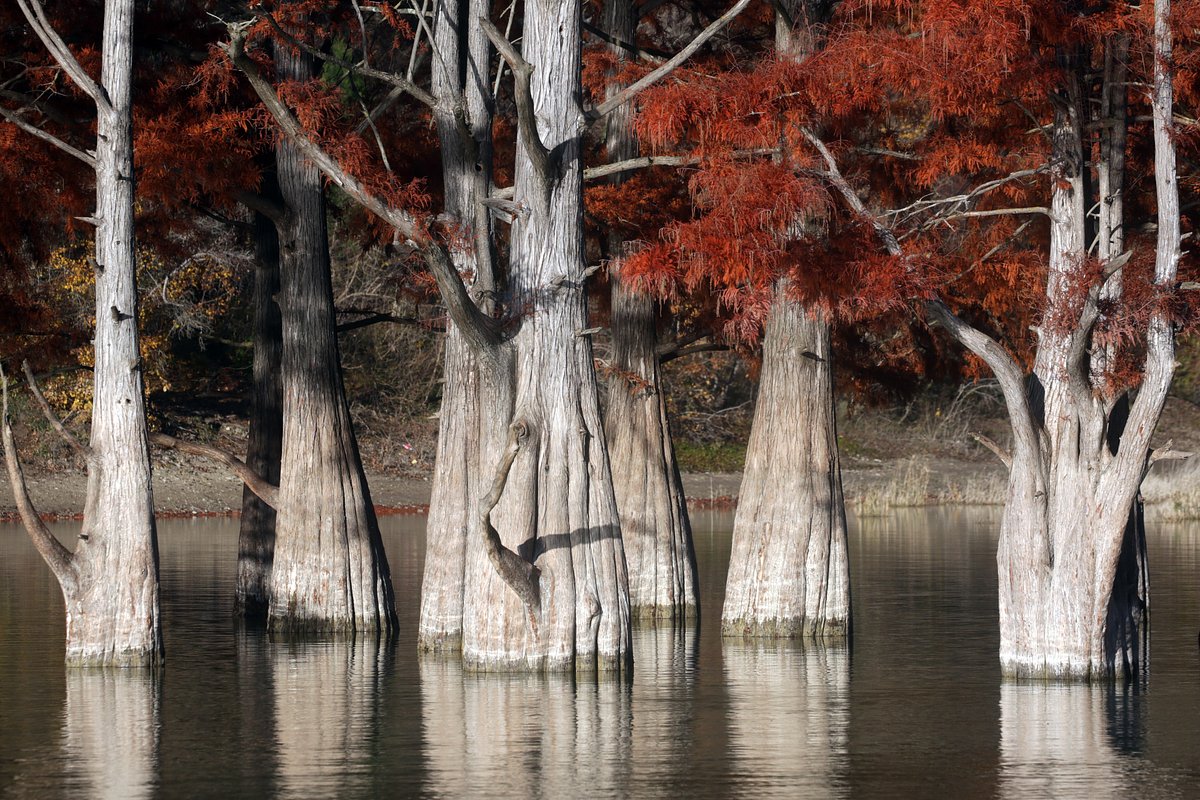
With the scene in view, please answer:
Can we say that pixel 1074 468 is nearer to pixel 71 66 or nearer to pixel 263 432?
pixel 71 66

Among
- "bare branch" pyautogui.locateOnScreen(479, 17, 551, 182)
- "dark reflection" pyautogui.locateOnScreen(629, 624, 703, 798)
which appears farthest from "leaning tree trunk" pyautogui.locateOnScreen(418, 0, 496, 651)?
"bare branch" pyautogui.locateOnScreen(479, 17, 551, 182)

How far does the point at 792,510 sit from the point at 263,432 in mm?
6521

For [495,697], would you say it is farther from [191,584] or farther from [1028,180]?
[191,584]

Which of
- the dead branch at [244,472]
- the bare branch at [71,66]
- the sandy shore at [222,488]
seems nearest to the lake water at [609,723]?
the dead branch at [244,472]

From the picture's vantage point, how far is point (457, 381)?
18391 mm

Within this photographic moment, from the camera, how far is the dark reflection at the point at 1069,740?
441 inches

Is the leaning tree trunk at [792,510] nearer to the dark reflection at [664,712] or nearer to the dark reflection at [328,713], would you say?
the dark reflection at [664,712]

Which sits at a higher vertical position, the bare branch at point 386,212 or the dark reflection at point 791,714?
the bare branch at point 386,212

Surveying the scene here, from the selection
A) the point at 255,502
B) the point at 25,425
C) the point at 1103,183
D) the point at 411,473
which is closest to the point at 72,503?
the point at 25,425

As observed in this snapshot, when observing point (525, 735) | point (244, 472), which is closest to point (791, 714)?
point (525, 735)

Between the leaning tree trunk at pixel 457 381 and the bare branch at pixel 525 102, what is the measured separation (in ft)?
7.84

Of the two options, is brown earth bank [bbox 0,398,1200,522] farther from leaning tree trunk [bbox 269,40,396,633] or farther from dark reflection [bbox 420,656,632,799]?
dark reflection [bbox 420,656,632,799]

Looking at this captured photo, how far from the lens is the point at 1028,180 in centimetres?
1773

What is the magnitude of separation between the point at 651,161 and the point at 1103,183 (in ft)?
13.6
